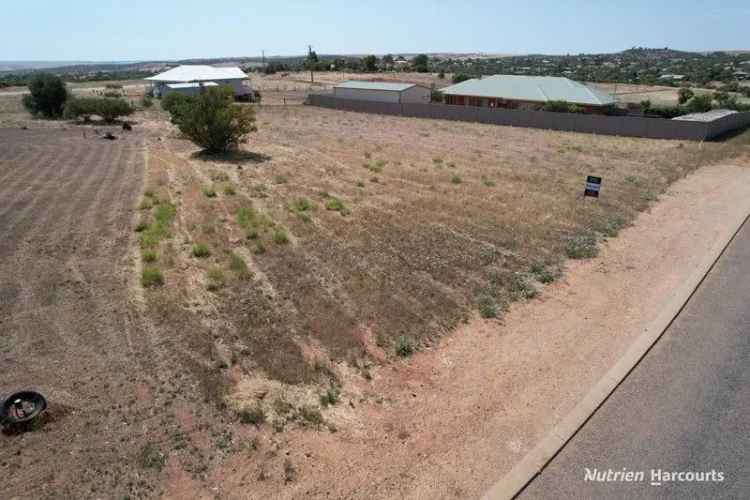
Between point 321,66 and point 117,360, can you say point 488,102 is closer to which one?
point 117,360

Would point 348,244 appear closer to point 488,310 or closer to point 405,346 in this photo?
point 488,310

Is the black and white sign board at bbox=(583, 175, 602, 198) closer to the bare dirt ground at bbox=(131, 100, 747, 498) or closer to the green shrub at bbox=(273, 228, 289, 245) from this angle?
the bare dirt ground at bbox=(131, 100, 747, 498)

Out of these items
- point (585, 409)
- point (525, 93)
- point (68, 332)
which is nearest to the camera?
point (585, 409)

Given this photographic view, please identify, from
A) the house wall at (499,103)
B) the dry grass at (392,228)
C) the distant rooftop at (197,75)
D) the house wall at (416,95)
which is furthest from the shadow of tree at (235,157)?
the distant rooftop at (197,75)

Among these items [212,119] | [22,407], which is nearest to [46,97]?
[212,119]

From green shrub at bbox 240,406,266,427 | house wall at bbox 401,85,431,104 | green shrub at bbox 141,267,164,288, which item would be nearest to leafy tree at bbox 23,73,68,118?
house wall at bbox 401,85,431,104

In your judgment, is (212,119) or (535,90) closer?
(212,119)
